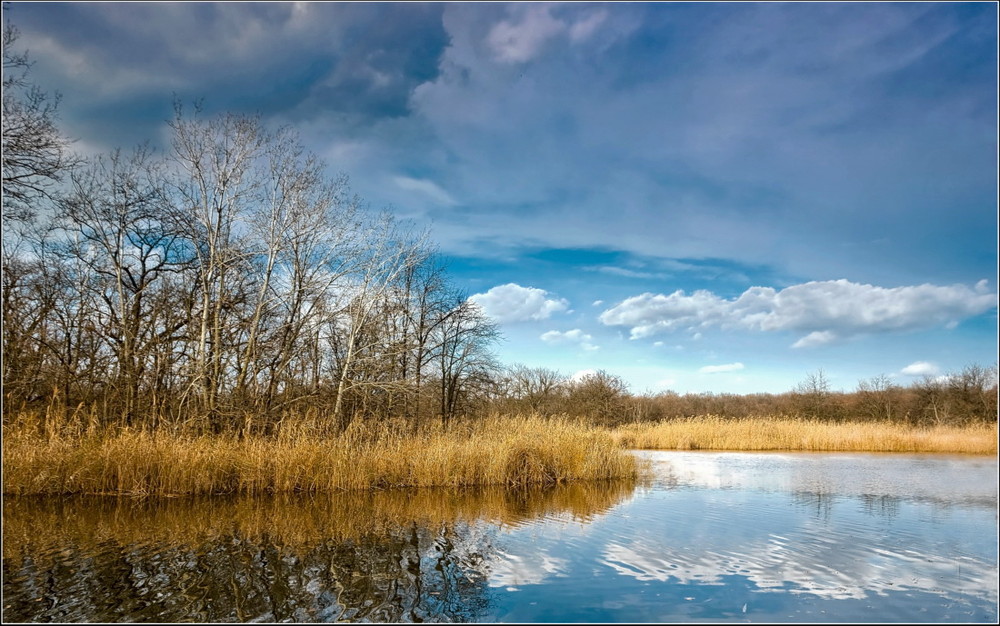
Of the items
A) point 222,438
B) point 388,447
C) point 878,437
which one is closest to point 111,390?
point 222,438

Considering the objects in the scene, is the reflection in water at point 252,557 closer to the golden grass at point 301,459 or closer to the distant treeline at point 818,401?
the golden grass at point 301,459

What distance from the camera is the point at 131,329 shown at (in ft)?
56.7

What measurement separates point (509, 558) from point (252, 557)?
3392 millimetres

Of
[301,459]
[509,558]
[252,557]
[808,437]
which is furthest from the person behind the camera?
[808,437]

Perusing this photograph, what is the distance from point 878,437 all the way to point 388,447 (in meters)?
21.6

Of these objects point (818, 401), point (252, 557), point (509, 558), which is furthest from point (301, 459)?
point (818, 401)

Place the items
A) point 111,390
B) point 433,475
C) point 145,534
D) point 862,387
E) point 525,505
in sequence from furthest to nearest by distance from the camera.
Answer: point 862,387
point 111,390
point 433,475
point 525,505
point 145,534

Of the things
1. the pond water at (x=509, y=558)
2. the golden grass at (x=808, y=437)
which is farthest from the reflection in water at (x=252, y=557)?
the golden grass at (x=808, y=437)

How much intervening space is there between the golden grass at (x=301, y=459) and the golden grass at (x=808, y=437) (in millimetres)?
9459

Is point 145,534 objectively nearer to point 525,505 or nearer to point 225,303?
point 525,505

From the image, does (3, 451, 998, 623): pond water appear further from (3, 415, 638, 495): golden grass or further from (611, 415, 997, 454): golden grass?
(611, 415, 997, 454): golden grass

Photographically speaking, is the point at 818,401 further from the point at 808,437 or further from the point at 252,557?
the point at 252,557

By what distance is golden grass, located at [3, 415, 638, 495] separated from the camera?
37.5 ft

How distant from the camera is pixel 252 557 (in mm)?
7270
